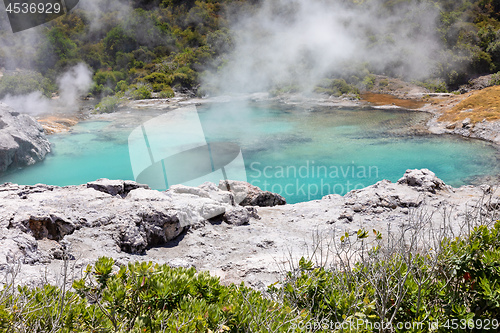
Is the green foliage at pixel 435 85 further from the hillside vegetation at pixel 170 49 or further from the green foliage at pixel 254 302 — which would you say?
the green foliage at pixel 254 302

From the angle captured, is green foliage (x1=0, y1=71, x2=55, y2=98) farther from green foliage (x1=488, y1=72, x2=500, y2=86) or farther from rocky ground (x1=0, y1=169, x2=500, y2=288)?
green foliage (x1=488, y1=72, x2=500, y2=86)

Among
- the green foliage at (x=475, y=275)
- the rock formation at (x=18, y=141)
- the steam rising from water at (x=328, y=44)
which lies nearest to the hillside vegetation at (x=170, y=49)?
the steam rising from water at (x=328, y=44)

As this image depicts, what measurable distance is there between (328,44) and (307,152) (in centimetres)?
2367

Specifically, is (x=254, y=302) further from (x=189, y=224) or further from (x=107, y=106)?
(x=107, y=106)

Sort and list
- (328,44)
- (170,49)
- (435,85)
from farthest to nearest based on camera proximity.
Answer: (170,49)
(328,44)
(435,85)

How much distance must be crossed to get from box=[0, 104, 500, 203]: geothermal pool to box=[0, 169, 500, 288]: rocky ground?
368 cm

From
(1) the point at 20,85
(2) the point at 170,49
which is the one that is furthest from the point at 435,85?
(1) the point at 20,85

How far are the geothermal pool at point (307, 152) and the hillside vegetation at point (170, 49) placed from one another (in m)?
8.85

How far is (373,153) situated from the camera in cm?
1387

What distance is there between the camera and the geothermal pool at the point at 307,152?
11719 mm

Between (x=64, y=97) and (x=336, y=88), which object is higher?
(x=64, y=97)

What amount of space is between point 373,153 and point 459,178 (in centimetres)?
321

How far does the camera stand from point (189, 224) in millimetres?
5559

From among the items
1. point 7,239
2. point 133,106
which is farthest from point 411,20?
point 7,239
